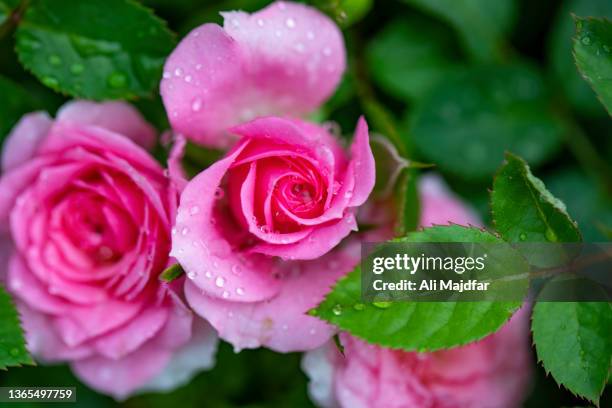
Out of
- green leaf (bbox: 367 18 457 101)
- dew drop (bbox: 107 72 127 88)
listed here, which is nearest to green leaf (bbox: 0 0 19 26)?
dew drop (bbox: 107 72 127 88)

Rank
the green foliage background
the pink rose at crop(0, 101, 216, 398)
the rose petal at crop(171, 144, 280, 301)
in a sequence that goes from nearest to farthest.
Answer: the rose petal at crop(171, 144, 280, 301) < the pink rose at crop(0, 101, 216, 398) < the green foliage background

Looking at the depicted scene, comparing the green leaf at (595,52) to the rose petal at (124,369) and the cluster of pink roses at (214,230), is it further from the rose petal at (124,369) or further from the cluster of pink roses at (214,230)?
the rose petal at (124,369)

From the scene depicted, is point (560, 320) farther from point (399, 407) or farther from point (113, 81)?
point (113, 81)

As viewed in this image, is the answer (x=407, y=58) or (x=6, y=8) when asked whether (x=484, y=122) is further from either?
(x=6, y=8)

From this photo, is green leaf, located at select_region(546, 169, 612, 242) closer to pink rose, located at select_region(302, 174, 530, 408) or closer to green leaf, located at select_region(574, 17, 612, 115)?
pink rose, located at select_region(302, 174, 530, 408)

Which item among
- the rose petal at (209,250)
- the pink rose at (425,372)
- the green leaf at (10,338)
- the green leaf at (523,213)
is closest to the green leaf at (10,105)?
the green leaf at (10,338)

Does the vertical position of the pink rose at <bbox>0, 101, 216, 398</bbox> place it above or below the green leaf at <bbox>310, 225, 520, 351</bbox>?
below
